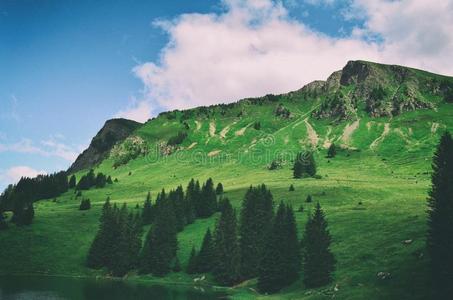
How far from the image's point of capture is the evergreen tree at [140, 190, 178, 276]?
10069 centimetres

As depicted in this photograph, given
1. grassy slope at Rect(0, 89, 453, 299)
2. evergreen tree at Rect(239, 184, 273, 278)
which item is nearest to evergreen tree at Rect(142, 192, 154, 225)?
grassy slope at Rect(0, 89, 453, 299)

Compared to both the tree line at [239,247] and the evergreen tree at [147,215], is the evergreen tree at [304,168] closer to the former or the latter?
the evergreen tree at [147,215]

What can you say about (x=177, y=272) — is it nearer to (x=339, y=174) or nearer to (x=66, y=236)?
(x=66, y=236)

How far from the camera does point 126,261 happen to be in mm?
104625

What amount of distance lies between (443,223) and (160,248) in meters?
69.0

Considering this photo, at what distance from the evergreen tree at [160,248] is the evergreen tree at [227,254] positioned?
537 inches

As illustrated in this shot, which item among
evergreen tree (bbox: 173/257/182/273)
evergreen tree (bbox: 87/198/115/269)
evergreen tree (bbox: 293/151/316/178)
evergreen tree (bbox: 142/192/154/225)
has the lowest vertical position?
evergreen tree (bbox: 173/257/182/273)

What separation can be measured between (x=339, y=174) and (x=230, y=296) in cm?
12262

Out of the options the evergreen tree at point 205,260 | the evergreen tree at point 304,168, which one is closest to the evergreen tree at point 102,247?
the evergreen tree at point 205,260

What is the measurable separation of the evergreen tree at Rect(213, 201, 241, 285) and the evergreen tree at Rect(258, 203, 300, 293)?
13954mm

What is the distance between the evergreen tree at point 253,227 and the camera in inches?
3548

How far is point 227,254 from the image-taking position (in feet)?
297

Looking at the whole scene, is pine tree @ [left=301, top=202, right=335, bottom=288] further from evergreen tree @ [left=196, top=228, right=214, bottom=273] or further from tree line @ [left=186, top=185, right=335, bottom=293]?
evergreen tree @ [left=196, top=228, right=214, bottom=273]

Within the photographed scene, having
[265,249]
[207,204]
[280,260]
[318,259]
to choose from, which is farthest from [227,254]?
[207,204]
